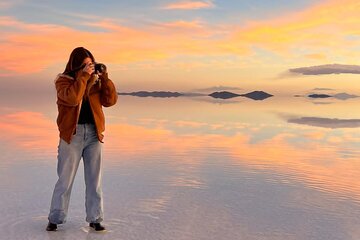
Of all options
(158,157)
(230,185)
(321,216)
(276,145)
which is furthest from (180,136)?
(321,216)

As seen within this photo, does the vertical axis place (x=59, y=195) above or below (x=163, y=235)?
above

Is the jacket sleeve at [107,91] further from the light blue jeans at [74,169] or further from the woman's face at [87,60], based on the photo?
the light blue jeans at [74,169]

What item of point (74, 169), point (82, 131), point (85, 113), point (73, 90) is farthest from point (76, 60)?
point (74, 169)

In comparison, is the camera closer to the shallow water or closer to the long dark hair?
the long dark hair

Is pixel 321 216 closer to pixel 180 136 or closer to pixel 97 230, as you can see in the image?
pixel 97 230

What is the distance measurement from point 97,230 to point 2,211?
1.74 metres

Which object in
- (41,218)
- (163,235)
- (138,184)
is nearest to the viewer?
(163,235)

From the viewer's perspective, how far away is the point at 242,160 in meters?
13.0

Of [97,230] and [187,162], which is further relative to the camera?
[187,162]

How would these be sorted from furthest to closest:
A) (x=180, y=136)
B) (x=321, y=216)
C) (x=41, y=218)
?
(x=180, y=136) < (x=321, y=216) < (x=41, y=218)

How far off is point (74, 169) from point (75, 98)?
1003mm

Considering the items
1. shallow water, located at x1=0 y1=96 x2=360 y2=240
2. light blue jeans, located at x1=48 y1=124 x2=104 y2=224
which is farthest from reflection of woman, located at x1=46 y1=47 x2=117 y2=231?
shallow water, located at x1=0 y1=96 x2=360 y2=240

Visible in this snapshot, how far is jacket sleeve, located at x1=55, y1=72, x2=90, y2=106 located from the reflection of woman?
1 cm

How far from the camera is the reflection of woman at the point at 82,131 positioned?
6211 millimetres
